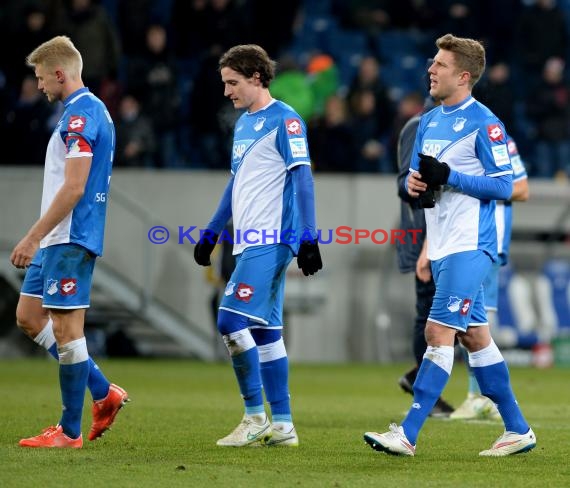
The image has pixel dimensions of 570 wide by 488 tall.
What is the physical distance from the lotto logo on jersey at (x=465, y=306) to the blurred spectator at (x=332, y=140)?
10787 millimetres

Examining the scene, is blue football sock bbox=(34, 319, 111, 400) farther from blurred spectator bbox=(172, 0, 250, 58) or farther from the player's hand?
blurred spectator bbox=(172, 0, 250, 58)

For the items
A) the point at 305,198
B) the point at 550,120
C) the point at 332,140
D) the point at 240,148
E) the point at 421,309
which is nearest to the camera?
the point at 305,198

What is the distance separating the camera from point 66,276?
6.63 m

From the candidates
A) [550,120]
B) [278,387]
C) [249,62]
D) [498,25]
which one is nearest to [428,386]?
[278,387]

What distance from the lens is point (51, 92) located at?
22.3 feet

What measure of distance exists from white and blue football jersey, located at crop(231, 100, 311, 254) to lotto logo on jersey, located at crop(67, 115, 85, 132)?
93 centimetres

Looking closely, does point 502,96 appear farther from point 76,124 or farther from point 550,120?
point 76,124

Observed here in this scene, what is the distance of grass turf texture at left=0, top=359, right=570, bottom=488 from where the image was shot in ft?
18.8

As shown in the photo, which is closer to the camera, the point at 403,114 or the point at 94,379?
the point at 94,379

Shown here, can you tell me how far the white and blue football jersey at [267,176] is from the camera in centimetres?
698

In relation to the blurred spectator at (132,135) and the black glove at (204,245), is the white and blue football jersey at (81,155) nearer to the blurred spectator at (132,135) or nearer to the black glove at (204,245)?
the black glove at (204,245)

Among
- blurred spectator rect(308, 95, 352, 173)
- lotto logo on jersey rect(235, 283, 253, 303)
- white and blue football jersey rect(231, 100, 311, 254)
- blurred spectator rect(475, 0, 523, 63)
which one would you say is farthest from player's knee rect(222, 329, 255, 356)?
blurred spectator rect(475, 0, 523, 63)

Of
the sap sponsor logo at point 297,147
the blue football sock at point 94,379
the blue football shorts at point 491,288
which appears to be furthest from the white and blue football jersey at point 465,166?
the blue football shorts at point 491,288

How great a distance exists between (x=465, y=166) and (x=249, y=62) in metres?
1.32
